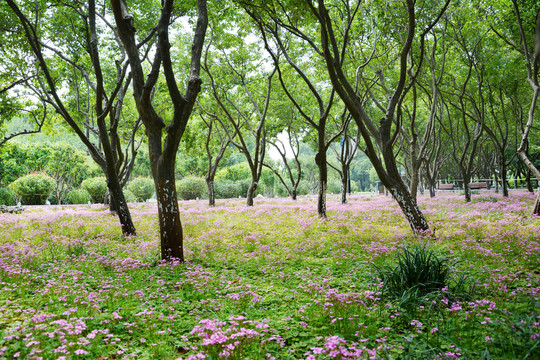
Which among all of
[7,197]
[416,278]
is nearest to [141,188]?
[7,197]

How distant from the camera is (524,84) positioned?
19.6 meters

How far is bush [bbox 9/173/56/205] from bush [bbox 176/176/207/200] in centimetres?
1414

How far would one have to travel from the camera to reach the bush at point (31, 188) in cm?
2934

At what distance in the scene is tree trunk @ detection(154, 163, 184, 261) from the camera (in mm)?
7355

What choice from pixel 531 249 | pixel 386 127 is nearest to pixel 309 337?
pixel 531 249

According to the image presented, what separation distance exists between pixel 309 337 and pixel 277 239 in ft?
20.1

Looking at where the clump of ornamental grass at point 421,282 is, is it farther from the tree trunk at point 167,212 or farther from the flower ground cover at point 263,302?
the tree trunk at point 167,212

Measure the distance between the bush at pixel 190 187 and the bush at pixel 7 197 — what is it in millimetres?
16522

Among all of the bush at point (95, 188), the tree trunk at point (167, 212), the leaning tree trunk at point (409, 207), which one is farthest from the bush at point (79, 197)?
the leaning tree trunk at point (409, 207)

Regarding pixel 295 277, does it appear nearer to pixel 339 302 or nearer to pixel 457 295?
pixel 339 302

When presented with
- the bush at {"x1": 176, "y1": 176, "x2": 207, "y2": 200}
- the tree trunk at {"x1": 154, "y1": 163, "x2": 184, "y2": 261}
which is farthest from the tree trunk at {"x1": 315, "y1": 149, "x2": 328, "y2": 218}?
the bush at {"x1": 176, "y1": 176, "x2": 207, "y2": 200}

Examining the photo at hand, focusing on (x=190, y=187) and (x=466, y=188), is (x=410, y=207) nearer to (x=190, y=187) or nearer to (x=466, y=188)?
(x=466, y=188)

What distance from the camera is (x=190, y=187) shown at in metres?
41.2

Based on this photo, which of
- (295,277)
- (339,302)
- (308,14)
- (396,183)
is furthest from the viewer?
(308,14)
